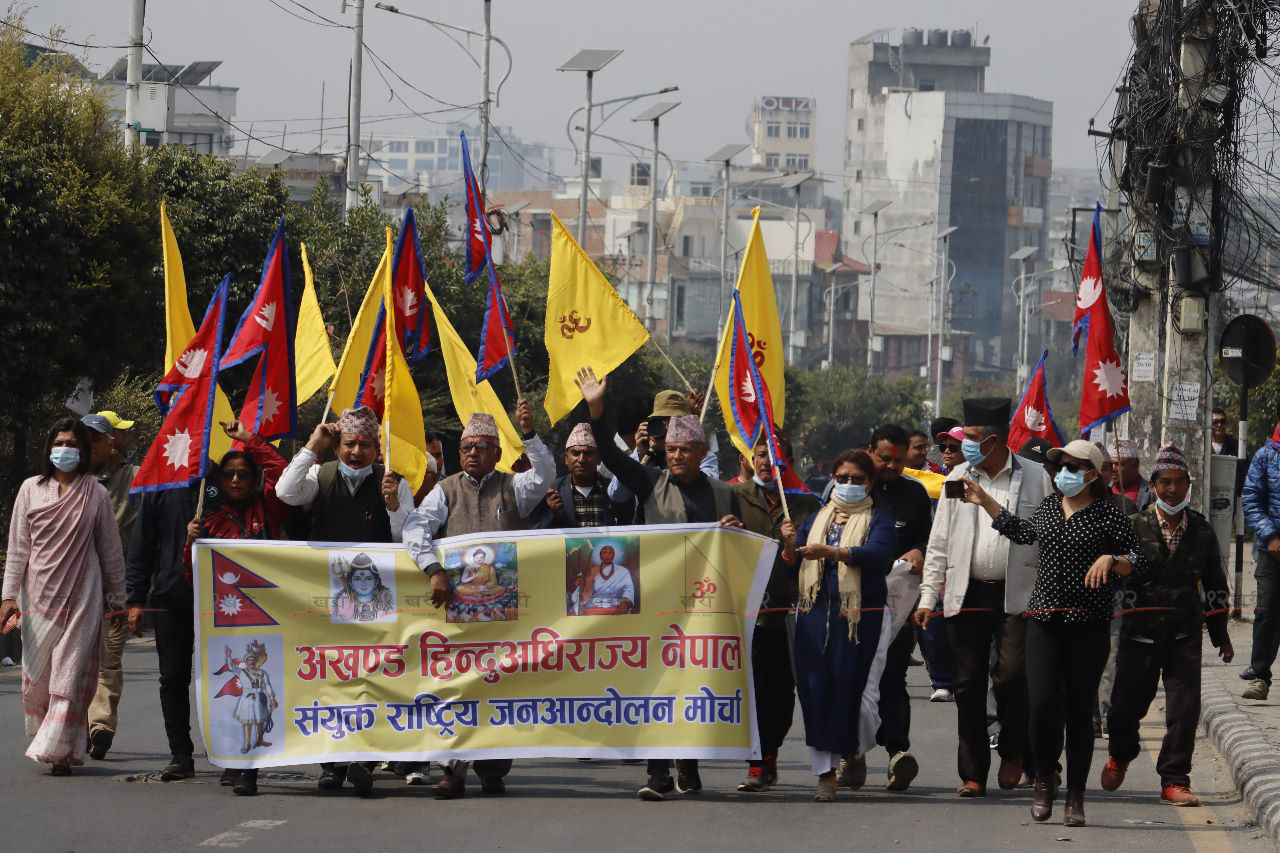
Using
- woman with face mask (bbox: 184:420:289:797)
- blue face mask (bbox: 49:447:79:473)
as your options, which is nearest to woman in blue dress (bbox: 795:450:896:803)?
woman with face mask (bbox: 184:420:289:797)

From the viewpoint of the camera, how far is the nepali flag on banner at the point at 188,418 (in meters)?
9.78

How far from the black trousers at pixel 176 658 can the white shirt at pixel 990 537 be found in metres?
3.77

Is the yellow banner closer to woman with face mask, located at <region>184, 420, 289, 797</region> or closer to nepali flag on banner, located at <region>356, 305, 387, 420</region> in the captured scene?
woman with face mask, located at <region>184, 420, 289, 797</region>

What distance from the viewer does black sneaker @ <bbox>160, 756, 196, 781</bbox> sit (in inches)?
376

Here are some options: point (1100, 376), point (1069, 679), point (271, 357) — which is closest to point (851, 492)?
point (1069, 679)

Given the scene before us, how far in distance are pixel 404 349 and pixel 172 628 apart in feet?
10.9

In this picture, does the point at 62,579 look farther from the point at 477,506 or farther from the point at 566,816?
the point at 566,816

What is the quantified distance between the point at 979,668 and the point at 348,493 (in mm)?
3159

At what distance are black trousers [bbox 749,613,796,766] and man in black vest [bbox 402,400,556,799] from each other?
126 centimetres

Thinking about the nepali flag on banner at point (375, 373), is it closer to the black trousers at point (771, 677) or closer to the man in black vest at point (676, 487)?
the man in black vest at point (676, 487)

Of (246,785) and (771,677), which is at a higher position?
(771,677)

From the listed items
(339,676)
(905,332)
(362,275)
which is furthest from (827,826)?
(905,332)

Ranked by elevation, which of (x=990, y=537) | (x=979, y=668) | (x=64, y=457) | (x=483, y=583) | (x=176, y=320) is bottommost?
(x=979, y=668)

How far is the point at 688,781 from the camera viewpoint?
31.4ft
